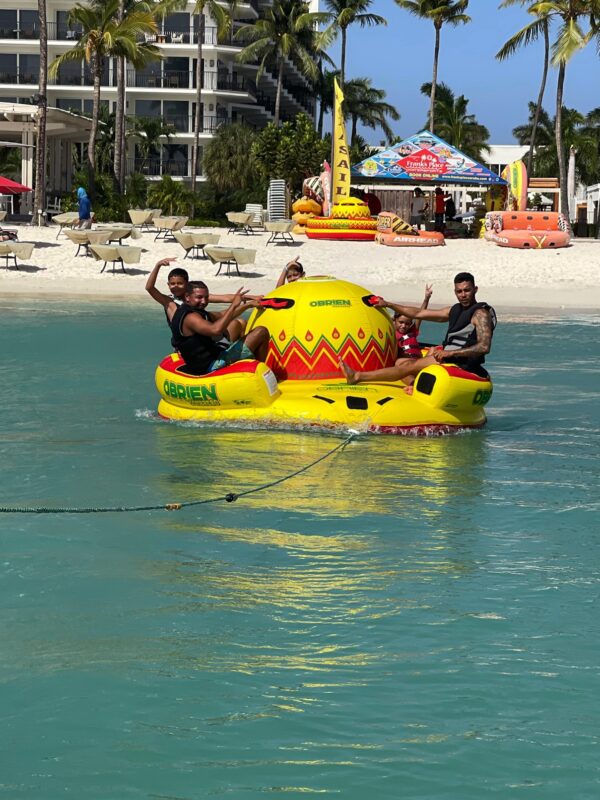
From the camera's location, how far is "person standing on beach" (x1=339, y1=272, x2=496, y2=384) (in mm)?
10789

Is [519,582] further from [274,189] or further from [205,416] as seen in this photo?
[274,189]

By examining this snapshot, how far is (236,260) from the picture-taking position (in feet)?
92.5

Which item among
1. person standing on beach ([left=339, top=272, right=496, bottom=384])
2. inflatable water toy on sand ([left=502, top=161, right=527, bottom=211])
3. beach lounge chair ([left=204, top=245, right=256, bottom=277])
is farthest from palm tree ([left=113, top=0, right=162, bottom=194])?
person standing on beach ([left=339, top=272, right=496, bottom=384])

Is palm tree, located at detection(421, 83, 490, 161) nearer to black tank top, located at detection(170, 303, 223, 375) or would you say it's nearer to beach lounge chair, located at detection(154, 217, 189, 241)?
beach lounge chair, located at detection(154, 217, 189, 241)

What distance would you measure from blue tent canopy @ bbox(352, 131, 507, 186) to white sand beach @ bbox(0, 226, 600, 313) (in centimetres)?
283

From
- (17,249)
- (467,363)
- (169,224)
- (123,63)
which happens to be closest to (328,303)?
(467,363)

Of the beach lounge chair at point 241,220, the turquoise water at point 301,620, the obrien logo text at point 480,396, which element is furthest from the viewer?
the beach lounge chair at point 241,220

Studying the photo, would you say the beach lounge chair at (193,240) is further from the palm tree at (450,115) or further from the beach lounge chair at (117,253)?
the palm tree at (450,115)

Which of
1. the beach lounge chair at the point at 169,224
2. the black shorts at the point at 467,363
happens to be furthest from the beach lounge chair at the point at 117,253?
the black shorts at the point at 467,363

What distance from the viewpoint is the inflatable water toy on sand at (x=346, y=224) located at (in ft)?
114

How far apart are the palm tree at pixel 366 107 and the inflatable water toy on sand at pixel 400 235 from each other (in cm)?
3899

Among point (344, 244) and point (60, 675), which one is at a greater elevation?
point (344, 244)

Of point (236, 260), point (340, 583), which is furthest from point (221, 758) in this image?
point (236, 260)

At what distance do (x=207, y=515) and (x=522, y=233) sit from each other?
26.8 meters
